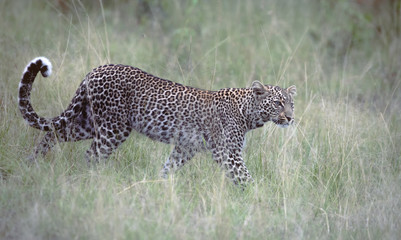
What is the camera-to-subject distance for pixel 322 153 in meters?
7.75

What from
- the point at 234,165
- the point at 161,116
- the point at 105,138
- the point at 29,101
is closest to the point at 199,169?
the point at 234,165

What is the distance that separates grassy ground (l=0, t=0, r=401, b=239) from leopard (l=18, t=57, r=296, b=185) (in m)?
0.19

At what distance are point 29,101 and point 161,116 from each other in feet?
5.41

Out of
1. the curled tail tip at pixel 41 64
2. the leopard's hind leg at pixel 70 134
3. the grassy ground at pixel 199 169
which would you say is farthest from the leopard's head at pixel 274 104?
the curled tail tip at pixel 41 64

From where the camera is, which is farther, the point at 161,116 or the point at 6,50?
the point at 6,50

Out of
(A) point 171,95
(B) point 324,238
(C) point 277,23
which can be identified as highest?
(C) point 277,23

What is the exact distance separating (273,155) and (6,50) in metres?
5.04

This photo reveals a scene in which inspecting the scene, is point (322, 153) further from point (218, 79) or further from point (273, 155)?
point (218, 79)

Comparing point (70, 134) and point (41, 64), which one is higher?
point (41, 64)

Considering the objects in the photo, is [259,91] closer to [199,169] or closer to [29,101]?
[199,169]

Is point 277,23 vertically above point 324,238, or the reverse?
point 277,23

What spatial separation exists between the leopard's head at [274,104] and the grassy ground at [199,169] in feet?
1.88

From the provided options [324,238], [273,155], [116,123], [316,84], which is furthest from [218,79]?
[324,238]

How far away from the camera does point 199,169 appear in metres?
6.85
